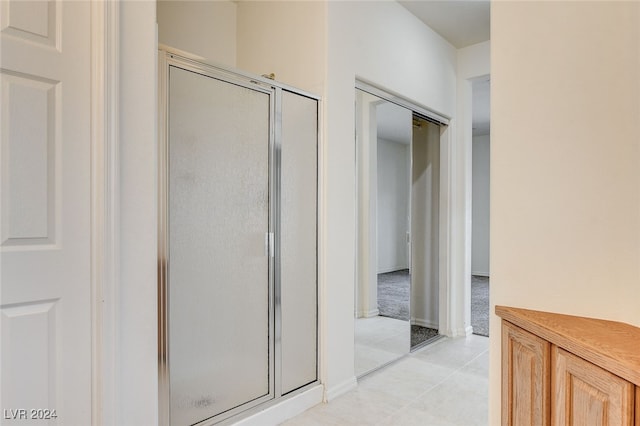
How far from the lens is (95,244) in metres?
1.48

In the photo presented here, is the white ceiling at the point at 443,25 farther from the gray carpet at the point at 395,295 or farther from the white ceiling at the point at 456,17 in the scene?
the gray carpet at the point at 395,295

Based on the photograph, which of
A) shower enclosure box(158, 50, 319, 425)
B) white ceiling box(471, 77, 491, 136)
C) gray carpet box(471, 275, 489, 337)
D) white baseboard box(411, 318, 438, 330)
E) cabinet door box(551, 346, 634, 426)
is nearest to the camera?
cabinet door box(551, 346, 634, 426)

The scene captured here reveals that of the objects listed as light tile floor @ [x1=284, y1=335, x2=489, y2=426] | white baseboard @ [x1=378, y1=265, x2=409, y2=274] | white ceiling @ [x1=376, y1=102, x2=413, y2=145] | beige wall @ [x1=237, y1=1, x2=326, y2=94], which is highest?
beige wall @ [x1=237, y1=1, x2=326, y2=94]

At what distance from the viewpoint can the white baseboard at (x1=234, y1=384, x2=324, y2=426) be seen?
2.17m

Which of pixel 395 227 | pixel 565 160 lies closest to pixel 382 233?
pixel 395 227

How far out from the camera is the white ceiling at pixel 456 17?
10.8ft

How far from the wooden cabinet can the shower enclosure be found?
47.9 inches

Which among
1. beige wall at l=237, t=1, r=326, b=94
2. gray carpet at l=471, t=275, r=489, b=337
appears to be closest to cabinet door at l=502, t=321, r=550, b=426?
beige wall at l=237, t=1, r=326, b=94

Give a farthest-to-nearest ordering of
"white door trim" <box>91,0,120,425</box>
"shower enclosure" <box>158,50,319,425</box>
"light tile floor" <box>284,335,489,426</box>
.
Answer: "light tile floor" <box>284,335,489,426</box> < "shower enclosure" <box>158,50,319,425</box> < "white door trim" <box>91,0,120,425</box>

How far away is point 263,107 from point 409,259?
2058 millimetres

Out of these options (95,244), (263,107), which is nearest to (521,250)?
(263,107)

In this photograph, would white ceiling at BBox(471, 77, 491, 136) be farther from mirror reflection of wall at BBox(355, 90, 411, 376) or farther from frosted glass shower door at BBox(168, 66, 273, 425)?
frosted glass shower door at BBox(168, 66, 273, 425)

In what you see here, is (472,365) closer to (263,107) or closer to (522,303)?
(522,303)

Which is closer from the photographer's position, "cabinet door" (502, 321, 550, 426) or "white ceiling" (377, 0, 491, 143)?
"cabinet door" (502, 321, 550, 426)
